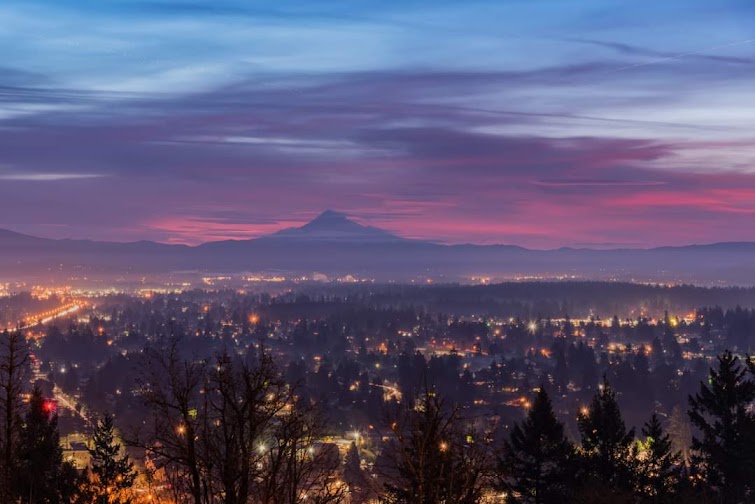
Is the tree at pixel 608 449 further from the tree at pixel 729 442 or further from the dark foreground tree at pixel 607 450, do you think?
the tree at pixel 729 442

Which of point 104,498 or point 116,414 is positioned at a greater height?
point 104,498

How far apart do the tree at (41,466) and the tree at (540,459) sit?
10.5 metres

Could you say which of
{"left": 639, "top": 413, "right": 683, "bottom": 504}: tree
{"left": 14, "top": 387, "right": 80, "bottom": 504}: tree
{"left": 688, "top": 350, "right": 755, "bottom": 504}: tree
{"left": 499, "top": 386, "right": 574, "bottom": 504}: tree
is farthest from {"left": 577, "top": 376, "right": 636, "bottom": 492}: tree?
{"left": 14, "top": 387, "right": 80, "bottom": 504}: tree

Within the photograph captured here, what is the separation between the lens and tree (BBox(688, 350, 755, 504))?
26000mm

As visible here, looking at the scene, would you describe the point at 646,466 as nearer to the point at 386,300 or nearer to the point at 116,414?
the point at 116,414

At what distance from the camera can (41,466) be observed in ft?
74.4

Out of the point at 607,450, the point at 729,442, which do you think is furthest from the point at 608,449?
the point at 729,442

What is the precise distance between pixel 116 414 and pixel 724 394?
159ft

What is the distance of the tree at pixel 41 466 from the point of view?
19.8 metres

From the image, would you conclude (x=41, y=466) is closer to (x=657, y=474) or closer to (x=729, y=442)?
(x=657, y=474)

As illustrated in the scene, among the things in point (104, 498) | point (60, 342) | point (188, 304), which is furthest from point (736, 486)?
point (188, 304)

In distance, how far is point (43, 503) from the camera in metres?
19.6

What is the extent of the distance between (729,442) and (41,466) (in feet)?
61.9

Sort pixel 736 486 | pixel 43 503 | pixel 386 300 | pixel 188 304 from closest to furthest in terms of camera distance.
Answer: pixel 43 503 < pixel 736 486 < pixel 188 304 < pixel 386 300
